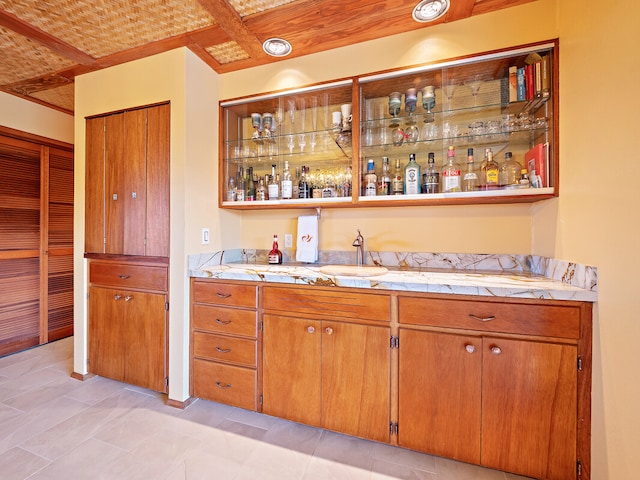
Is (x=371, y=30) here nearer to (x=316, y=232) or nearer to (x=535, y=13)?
(x=535, y=13)

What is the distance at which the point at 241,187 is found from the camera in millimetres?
2338

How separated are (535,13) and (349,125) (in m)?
1.17

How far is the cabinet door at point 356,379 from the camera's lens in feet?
5.07

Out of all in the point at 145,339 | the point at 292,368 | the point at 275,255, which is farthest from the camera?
the point at 275,255

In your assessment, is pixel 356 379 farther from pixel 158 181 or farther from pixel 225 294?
pixel 158 181

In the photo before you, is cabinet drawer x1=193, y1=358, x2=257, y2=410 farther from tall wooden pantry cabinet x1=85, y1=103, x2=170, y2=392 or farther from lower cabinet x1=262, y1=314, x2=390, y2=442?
tall wooden pantry cabinet x1=85, y1=103, x2=170, y2=392

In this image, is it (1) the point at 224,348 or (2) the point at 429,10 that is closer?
(2) the point at 429,10

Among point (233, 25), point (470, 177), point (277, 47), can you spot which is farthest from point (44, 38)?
point (470, 177)

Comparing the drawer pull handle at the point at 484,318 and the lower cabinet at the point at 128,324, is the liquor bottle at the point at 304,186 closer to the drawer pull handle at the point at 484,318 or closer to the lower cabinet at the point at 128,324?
the lower cabinet at the point at 128,324

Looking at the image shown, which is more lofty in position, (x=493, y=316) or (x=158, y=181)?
(x=158, y=181)

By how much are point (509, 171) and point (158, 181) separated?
7.63 ft

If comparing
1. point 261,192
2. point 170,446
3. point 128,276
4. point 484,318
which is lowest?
point 170,446

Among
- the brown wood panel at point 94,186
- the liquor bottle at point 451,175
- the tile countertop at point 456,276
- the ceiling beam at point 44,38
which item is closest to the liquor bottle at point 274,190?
the tile countertop at point 456,276

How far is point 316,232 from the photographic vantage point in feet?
7.32
